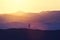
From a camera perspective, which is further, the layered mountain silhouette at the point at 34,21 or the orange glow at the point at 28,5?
the orange glow at the point at 28,5
